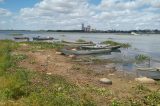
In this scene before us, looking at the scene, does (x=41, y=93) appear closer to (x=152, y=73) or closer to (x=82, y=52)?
(x=152, y=73)

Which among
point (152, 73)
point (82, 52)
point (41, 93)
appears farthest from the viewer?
point (82, 52)

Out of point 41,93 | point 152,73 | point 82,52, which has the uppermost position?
point 41,93

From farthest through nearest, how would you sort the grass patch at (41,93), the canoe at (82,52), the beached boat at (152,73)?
the canoe at (82,52)
the beached boat at (152,73)
the grass patch at (41,93)

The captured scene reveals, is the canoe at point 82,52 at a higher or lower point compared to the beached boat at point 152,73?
lower

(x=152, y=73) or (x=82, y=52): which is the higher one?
(x=152, y=73)

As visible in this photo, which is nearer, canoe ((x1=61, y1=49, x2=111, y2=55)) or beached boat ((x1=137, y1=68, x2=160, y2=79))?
beached boat ((x1=137, y1=68, x2=160, y2=79))

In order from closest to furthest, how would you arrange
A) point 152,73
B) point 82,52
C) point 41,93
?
1. point 41,93
2. point 152,73
3. point 82,52

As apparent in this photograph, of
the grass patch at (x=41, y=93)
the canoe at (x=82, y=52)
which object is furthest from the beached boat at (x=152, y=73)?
the canoe at (x=82, y=52)

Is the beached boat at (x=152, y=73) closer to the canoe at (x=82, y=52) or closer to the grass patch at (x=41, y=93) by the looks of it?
the grass patch at (x=41, y=93)

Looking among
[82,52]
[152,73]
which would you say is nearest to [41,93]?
[152,73]

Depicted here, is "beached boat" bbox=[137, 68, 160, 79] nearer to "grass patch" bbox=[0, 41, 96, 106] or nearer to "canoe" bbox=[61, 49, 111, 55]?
"grass patch" bbox=[0, 41, 96, 106]

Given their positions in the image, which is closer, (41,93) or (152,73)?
(41,93)

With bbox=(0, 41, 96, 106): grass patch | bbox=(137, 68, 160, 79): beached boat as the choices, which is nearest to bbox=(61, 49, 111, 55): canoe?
bbox=(137, 68, 160, 79): beached boat

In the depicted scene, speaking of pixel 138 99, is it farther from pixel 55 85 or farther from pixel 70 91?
pixel 55 85
